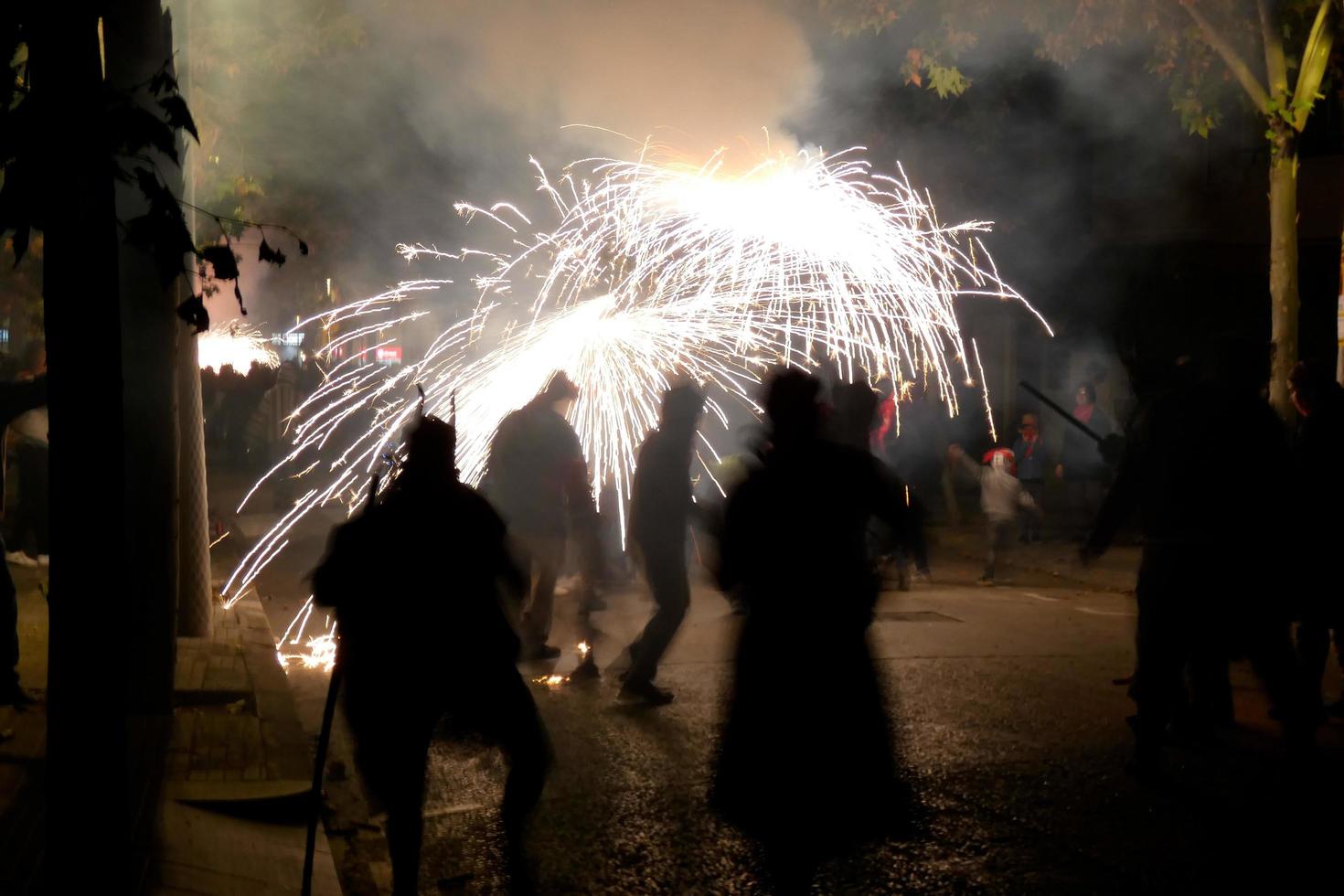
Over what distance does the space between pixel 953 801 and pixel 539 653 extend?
A: 353 cm

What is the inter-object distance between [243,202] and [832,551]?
17.6 meters

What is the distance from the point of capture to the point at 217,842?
16.0ft

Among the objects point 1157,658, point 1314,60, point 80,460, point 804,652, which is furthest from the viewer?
point 1314,60

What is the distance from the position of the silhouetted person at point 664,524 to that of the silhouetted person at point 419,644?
263cm

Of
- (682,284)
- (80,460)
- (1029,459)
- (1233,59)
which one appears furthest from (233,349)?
(80,460)

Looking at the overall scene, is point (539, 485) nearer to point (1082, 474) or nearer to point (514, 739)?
point (514, 739)

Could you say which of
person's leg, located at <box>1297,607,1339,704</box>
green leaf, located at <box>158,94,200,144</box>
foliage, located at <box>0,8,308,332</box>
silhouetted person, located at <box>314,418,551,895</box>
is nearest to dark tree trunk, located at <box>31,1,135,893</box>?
foliage, located at <box>0,8,308,332</box>

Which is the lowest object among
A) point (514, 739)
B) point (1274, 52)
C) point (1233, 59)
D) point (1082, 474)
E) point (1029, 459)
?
point (514, 739)

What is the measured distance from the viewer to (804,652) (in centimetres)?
385

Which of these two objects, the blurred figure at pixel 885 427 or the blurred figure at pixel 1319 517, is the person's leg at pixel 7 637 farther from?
the blurred figure at pixel 885 427

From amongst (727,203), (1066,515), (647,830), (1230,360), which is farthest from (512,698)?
(1066,515)

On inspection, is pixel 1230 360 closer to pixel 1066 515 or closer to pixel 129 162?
pixel 129 162

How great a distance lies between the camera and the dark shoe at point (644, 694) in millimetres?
7035

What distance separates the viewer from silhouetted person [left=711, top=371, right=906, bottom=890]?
12.2 ft
